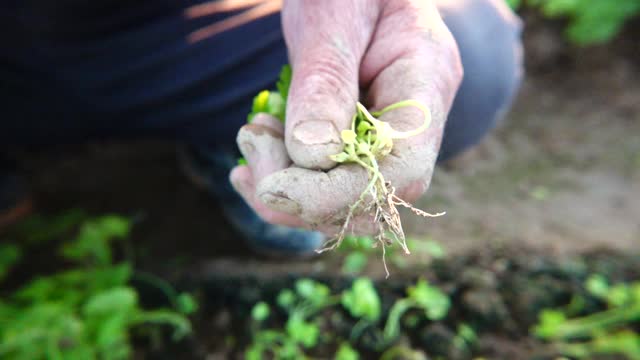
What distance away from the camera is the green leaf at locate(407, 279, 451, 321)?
1681 millimetres

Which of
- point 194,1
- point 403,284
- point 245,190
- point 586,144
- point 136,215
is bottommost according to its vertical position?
point 403,284

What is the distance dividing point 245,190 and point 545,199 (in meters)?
1.63

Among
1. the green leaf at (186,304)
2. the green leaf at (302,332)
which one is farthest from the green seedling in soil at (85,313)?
the green leaf at (302,332)

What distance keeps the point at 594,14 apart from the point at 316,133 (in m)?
Answer: 2.42

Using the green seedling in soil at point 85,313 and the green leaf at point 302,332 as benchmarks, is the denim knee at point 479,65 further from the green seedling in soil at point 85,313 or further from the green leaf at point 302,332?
the green seedling in soil at point 85,313

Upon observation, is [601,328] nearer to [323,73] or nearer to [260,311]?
[260,311]

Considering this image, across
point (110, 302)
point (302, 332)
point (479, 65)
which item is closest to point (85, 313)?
point (110, 302)

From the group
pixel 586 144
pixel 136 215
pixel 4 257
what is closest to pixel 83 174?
pixel 136 215

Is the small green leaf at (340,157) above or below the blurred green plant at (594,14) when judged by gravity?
below

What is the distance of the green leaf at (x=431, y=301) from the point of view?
1.68 m

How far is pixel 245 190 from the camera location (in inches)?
43.6

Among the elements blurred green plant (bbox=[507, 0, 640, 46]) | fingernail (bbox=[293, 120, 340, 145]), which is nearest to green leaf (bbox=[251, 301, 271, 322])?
fingernail (bbox=[293, 120, 340, 145])

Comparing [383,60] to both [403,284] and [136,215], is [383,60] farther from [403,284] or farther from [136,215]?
[136,215]

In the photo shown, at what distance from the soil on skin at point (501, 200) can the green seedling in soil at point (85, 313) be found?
18 cm
